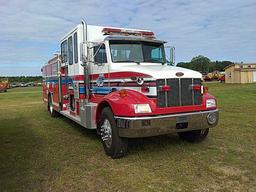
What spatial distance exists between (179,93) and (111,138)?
64.7 inches

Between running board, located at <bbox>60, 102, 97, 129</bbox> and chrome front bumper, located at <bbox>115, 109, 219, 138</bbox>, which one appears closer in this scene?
chrome front bumper, located at <bbox>115, 109, 219, 138</bbox>

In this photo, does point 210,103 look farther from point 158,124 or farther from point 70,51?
point 70,51

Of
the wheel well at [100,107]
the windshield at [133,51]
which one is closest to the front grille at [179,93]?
the wheel well at [100,107]

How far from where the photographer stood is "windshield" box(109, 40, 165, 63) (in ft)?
24.4

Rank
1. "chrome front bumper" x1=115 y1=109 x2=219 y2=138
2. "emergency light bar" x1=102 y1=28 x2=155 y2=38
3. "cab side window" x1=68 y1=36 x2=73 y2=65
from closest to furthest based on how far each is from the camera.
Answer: "chrome front bumper" x1=115 y1=109 x2=219 y2=138, "emergency light bar" x1=102 y1=28 x2=155 y2=38, "cab side window" x1=68 y1=36 x2=73 y2=65

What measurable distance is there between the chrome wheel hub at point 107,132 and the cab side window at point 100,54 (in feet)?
5.13

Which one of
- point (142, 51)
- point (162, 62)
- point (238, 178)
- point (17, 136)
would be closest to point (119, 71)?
point (142, 51)

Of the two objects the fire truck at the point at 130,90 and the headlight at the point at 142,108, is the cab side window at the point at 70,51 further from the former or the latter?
the headlight at the point at 142,108

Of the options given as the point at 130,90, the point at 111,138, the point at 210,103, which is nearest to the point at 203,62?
the point at 210,103

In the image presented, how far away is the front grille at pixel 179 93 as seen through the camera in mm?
6242

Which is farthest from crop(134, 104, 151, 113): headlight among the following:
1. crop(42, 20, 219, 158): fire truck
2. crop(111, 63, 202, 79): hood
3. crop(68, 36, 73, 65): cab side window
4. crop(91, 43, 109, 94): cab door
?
crop(68, 36, 73, 65): cab side window

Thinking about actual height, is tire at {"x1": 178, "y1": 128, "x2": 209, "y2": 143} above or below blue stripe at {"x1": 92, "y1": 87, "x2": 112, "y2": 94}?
below

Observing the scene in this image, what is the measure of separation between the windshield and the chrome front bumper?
177 cm

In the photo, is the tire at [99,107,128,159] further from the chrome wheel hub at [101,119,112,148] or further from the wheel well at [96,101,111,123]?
the wheel well at [96,101,111,123]
